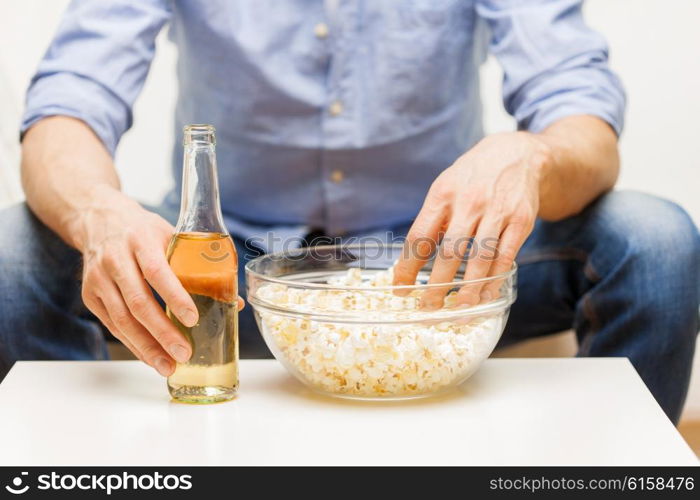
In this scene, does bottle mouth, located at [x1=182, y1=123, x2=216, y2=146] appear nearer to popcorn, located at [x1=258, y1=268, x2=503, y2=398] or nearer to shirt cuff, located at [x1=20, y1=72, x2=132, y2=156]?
popcorn, located at [x1=258, y1=268, x2=503, y2=398]

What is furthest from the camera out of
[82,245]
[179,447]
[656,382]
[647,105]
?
[647,105]

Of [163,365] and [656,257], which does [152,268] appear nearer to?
[163,365]

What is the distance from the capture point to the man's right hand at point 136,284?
86 centimetres

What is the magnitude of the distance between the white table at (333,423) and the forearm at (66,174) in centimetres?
21

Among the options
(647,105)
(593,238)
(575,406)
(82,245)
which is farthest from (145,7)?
(647,105)

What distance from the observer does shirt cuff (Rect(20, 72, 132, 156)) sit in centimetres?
133

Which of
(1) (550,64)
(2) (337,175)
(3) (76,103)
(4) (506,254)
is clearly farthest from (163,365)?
(1) (550,64)

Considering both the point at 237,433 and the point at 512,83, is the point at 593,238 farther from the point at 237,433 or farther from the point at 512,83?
the point at 237,433

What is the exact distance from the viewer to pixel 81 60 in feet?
4.52

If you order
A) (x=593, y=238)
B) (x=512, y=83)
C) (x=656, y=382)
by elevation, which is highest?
(x=512, y=83)

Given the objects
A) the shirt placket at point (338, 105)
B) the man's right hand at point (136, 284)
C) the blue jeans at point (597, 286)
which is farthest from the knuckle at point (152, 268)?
the shirt placket at point (338, 105)

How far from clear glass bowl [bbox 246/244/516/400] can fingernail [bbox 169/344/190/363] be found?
0.09m

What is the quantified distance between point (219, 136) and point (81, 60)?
276mm

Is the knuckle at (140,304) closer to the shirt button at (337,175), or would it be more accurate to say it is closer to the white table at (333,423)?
the white table at (333,423)
